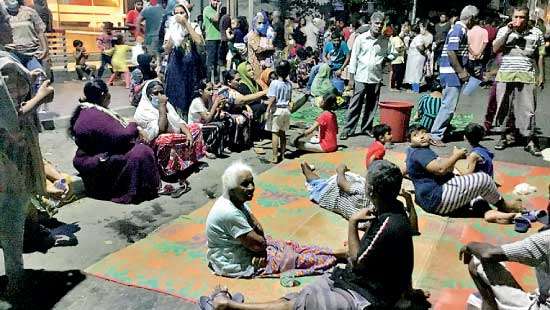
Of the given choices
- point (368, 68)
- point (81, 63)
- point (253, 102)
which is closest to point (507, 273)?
point (253, 102)

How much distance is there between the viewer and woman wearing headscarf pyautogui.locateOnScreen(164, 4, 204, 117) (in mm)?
8000

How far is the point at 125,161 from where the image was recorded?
19.2 feet

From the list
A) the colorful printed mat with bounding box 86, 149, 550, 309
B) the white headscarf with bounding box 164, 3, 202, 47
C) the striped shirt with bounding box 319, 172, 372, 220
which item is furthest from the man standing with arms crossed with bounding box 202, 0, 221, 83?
the striped shirt with bounding box 319, 172, 372, 220

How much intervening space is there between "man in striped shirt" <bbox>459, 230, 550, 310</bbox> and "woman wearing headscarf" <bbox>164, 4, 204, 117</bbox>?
18.8 ft

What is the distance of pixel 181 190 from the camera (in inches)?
247

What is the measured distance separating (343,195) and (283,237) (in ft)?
2.71

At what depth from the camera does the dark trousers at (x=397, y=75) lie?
46.8 ft

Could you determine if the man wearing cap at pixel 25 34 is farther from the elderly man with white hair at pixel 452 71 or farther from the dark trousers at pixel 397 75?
the dark trousers at pixel 397 75

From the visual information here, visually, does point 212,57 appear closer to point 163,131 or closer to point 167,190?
point 163,131

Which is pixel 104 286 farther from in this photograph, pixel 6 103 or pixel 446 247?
pixel 446 247

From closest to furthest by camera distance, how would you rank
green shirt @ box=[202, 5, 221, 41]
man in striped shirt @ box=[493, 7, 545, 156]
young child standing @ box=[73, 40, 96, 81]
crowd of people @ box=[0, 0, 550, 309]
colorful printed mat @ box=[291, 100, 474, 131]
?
crowd of people @ box=[0, 0, 550, 309]
man in striped shirt @ box=[493, 7, 545, 156]
colorful printed mat @ box=[291, 100, 474, 131]
young child standing @ box=[73, 40, 96, 81]
green shirt @ box=[202, 5, 221, 41]

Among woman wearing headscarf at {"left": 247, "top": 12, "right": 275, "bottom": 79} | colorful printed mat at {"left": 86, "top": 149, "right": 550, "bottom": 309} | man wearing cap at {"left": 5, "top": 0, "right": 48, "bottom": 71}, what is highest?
man wearing cap at {"left": 5, "top": 0, "right": 48, "bottom": 71}

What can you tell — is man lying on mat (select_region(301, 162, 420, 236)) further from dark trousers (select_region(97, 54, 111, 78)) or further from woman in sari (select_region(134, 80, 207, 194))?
dark trousers (select_region(97, 54, 111, 78))

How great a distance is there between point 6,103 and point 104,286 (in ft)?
5.16
